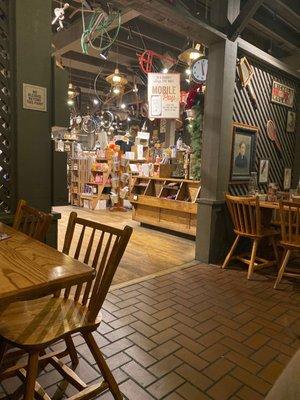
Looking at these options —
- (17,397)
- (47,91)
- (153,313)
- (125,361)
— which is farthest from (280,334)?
(47,91)

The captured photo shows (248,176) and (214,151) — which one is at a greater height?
(214,151)

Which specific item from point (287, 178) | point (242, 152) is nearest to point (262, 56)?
point (242, 152)

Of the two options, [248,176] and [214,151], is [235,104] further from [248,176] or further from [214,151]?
[248,176]

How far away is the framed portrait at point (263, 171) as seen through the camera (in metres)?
4.79

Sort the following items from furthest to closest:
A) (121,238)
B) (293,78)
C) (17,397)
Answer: (293,78)
(17,397)
(121,238)

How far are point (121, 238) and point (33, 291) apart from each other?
1.59 ft

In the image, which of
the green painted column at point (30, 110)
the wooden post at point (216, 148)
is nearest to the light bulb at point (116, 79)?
the wooden post at point (216, 148)

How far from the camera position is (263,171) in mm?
4848

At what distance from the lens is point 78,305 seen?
1764 mm

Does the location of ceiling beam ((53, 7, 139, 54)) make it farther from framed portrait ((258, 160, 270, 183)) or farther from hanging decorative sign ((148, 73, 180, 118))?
framed portrait ((258, 160, 270, 183))

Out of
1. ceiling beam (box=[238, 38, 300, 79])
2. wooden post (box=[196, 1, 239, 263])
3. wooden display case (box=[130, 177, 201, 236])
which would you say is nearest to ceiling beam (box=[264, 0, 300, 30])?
ceiling beam (box=[238, 38, 300, 79])

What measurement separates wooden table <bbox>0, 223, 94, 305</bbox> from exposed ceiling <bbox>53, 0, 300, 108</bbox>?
2.59 meters

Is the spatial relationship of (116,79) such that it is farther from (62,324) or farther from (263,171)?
(62,324)

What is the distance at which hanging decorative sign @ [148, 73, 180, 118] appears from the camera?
464cm
